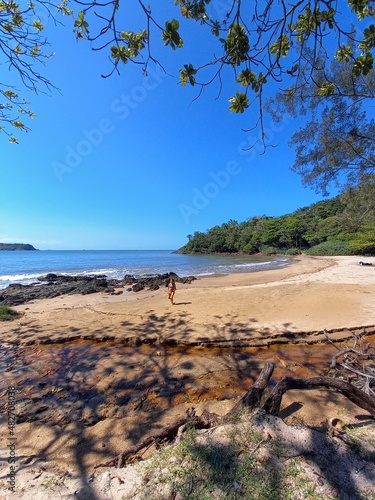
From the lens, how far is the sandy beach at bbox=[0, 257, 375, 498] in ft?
9.48

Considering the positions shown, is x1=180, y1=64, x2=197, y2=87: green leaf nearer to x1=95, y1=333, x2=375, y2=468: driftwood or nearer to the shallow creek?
x1=95, y1=333, x2=375, y2=468: driftwood

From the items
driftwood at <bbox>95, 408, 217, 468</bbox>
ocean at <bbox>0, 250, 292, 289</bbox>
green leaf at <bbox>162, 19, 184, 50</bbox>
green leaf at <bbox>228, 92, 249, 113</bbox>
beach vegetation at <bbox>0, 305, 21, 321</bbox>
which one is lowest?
ocean at <bbox>0, 250, 292, 289</bbox>

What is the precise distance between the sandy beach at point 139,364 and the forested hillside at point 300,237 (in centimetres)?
2366

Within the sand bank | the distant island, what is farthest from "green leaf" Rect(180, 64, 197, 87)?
the distant island

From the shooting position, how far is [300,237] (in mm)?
59031

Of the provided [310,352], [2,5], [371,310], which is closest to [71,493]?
[310,352]

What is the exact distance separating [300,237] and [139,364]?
62.7m

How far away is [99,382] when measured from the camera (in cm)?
415

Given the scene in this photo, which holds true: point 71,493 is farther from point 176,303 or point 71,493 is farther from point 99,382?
point 176,303

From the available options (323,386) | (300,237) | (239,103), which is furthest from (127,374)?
(300,237)

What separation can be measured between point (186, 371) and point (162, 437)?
7.49 feet

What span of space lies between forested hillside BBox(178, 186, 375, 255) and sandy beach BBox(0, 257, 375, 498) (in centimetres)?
2366

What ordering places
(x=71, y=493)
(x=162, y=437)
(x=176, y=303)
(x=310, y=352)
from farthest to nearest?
(x=176, y=303) → (x=310, y=352) → (x=162, y=437) → (x=71, y=493)

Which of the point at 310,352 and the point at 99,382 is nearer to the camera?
the point at 99,382
